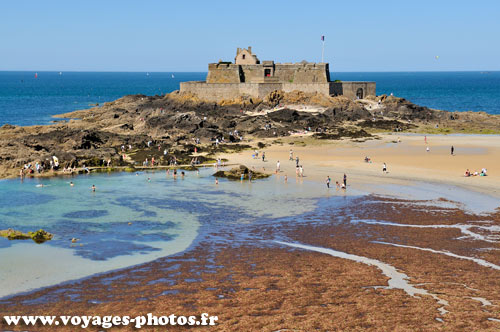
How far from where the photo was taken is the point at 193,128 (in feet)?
196

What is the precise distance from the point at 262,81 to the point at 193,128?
72.9 feet

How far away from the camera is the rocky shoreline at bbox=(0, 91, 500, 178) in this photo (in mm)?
Result: 45531

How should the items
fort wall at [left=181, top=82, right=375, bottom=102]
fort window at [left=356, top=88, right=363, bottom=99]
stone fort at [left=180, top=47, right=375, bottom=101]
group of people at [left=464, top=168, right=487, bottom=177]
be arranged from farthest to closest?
fort window at [left=356, top=88, right=363, bottom=99], stone fort at [left=180, top=47, right=375, bottom=101], fort wall at [left=181, top=82, right=375, bottom=102], group of people at [left=464, top=168, right=487, bottom=177]

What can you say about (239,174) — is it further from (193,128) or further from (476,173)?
(193,128)

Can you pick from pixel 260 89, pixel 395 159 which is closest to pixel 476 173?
pixel 395 159

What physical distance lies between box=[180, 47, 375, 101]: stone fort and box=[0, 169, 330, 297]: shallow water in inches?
1364

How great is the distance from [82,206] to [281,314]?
18.9 m

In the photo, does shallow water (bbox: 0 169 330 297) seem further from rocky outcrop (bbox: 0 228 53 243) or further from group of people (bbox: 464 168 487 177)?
group of people (bbox: 464 168 487 177)

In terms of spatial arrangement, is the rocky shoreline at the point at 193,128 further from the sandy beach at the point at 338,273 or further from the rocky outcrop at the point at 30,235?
the sandy beach at the point at 338,273

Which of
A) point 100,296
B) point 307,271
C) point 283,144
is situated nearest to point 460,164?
point 283,144

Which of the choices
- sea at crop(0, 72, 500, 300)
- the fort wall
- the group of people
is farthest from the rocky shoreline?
the group of people

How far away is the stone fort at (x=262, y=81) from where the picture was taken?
75875 mm

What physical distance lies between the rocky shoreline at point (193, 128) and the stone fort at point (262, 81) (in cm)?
136

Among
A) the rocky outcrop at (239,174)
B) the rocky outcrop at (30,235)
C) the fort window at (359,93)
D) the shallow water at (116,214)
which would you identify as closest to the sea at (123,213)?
the shallow water at (116,214)
